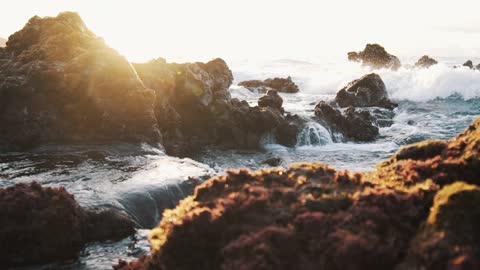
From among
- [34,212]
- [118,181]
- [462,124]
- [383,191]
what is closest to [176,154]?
[118,181]

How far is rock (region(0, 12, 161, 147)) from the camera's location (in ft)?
80.9

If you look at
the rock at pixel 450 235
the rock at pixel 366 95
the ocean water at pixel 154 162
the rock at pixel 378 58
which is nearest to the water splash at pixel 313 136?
the ocean water at pixel 154 162

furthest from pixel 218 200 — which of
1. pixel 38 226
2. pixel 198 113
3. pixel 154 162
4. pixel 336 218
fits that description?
pixel 198 113

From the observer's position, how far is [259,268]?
582 cm

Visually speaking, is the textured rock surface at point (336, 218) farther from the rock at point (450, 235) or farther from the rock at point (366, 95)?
the rock at point (366, 95)

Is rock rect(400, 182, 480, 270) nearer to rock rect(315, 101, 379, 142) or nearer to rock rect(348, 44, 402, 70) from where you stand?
rock rect(315, 101, 379, 142)

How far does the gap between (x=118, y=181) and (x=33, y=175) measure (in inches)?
138

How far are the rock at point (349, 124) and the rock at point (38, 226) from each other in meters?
26.0

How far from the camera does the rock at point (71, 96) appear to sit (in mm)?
24672

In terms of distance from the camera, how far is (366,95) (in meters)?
52.0

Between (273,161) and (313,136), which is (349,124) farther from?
(273,161)

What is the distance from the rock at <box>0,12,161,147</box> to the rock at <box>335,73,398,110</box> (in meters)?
29.6

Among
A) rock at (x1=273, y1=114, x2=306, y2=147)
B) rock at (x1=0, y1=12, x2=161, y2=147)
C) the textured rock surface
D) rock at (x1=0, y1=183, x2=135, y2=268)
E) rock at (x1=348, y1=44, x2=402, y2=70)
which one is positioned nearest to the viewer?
the textured rock surface

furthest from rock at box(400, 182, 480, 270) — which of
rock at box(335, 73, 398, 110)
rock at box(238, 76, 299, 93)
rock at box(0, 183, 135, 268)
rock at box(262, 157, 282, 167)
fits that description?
rock at box(238, 76, 299, 93)
